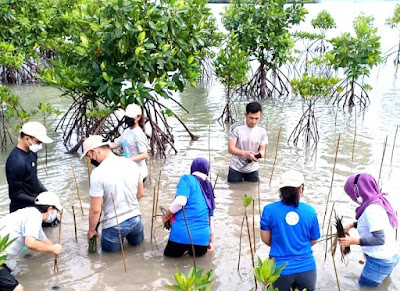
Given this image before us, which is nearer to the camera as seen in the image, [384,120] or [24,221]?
[24,221]

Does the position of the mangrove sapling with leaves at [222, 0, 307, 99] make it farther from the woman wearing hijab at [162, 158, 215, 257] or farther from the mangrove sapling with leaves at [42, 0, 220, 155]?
the woman wearing hijab at [162, 158, 215, 257]

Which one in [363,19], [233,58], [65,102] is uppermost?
[363,19]

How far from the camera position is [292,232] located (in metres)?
3.30

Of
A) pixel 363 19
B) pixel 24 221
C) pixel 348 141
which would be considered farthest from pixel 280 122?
pixel 24 221

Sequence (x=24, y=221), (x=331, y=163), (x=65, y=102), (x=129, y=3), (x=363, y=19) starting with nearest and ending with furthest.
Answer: (x=24, y=221), (x=129, y=3), (x=331, y=163), (x=363, y=19), (x=65, y=102)

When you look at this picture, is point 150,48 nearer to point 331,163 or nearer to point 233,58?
point 233,58

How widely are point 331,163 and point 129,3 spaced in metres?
3.85

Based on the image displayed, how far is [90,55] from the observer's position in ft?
20.4

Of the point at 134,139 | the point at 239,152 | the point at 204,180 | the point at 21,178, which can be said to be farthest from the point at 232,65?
the point at 21,178

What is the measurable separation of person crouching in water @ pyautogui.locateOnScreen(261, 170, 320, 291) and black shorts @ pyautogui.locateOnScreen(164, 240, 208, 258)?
0.96 m

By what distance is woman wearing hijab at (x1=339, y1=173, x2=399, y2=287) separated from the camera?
3.40 metres

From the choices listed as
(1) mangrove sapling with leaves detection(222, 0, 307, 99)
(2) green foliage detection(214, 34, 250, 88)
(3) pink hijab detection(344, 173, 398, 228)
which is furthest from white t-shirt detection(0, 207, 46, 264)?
(1) mangrove sapling with leaves detection(222, 0, 307, 99)

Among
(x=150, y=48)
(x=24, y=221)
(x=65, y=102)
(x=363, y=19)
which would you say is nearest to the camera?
(x=24, y=221)

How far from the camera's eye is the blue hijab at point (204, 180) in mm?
4008
